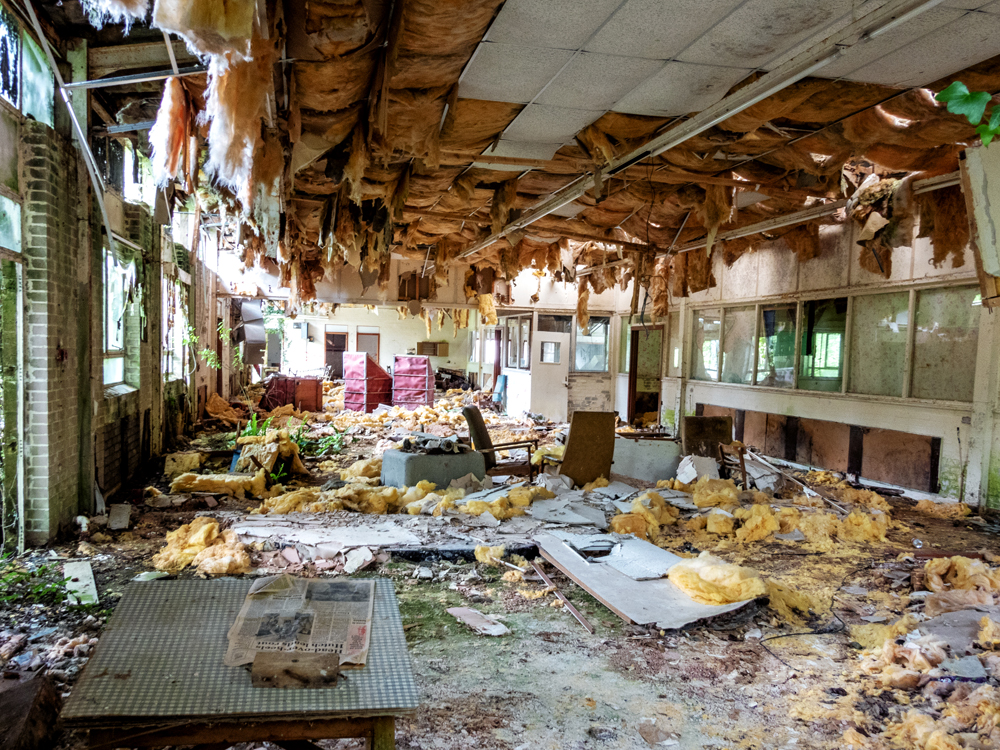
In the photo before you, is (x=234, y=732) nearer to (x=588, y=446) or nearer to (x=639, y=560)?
(x=639, y=560)

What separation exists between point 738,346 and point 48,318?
9708 millimetres

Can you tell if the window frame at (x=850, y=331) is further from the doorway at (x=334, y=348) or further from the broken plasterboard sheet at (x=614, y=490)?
the doorway at (x=334, y=348)

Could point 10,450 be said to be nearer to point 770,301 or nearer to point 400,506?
point 400,506

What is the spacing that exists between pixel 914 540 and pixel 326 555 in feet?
A: 18.0

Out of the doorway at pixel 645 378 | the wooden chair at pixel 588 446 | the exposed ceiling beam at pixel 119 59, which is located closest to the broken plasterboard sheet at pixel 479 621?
the wooden chair at pixel 588 446

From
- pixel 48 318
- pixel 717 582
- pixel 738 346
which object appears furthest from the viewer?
pixel 738 346

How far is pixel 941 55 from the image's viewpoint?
3.92m

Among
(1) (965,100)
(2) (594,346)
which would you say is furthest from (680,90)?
(2) (594,346)

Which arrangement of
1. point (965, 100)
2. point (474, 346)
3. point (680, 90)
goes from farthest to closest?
1. point (474, 346)
2. point (680, 90)
3. point (965, 100)

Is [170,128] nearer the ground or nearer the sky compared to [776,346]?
nearer the sky

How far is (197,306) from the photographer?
11500mm

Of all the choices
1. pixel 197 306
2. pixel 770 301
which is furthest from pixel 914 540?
pixel 197 306

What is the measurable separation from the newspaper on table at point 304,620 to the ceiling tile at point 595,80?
3.55m

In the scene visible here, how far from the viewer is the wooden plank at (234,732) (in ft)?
5.36
